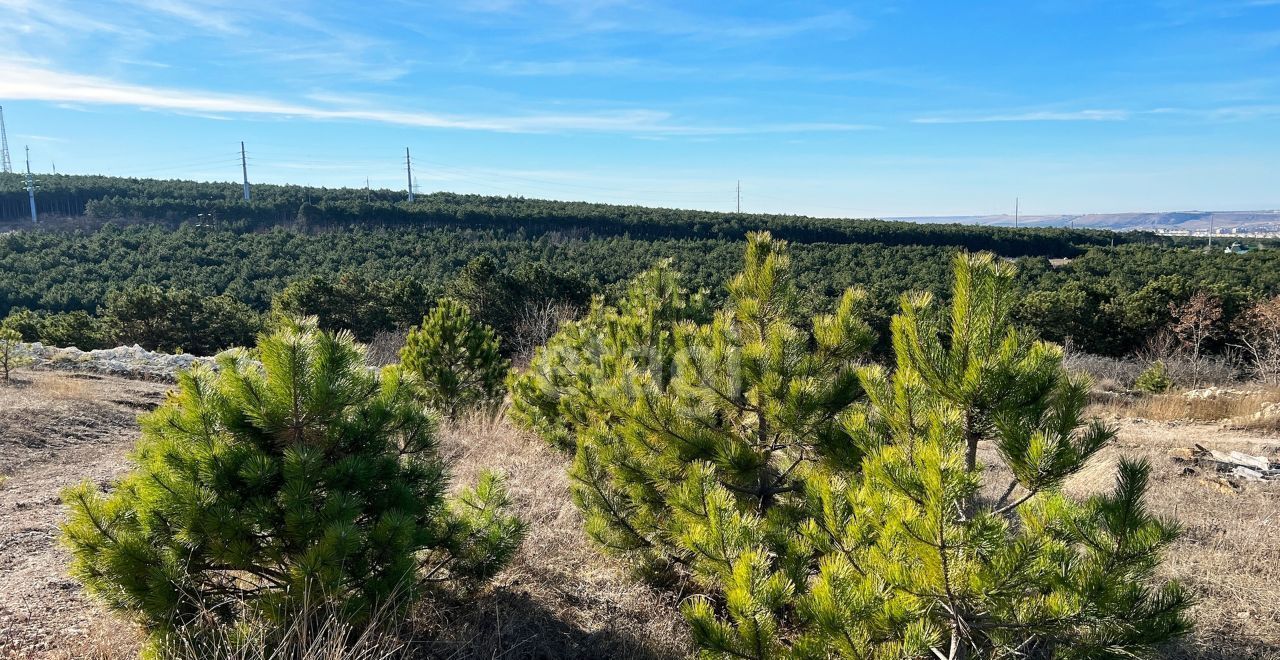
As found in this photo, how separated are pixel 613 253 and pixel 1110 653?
4210 centimetres

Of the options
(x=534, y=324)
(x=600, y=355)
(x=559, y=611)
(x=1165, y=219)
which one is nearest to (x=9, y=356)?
(x=600, y=355)

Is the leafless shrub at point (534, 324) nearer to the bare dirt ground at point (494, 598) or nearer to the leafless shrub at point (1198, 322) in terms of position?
the bare dirt ground at point (494, 598)

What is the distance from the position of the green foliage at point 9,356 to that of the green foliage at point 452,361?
20.4 feet

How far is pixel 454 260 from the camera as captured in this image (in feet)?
130

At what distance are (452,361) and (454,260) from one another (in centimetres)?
3218

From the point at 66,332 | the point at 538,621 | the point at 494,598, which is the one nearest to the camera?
the point at 538,621

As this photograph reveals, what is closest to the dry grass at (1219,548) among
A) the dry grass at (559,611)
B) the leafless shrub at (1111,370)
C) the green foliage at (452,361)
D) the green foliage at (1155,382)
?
the dry grass at (559,611)

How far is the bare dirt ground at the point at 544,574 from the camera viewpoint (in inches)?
117

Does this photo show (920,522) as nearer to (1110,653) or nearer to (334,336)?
(1110,653)

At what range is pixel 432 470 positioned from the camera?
9.85 feet

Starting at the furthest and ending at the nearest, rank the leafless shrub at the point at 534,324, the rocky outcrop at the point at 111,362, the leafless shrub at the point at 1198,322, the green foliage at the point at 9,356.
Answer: the leafless shrub at the point at 534,324 → the leafless shrub at the point at 1198,322 → the rocky outcrop at the point at 111,362 → the green foliage at the point at 9,356

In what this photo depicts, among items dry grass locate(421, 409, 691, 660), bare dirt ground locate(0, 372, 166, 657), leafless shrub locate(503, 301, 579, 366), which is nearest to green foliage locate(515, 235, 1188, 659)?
dry grass locate(421, 409, 691, 660)

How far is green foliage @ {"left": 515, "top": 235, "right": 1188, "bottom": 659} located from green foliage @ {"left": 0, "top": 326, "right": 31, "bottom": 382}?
11.5 meters

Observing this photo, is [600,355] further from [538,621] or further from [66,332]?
[66,332]
